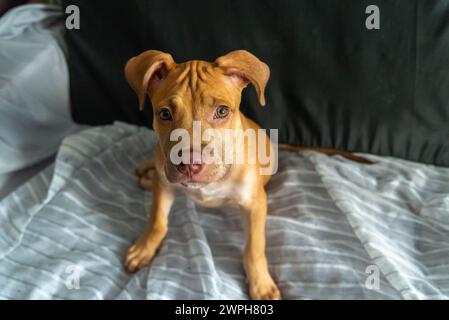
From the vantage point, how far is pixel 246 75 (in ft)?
4.75

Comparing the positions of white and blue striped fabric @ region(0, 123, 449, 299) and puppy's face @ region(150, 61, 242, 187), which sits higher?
puppy's face @ region(150, 61, 242, 187)

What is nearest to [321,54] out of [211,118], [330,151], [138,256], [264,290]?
[330,151]

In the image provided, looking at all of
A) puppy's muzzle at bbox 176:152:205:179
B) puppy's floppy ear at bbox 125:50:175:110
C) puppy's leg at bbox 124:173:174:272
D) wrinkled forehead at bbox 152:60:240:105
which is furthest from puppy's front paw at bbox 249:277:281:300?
puppy's floppy ear at bbox 125:50:175:110

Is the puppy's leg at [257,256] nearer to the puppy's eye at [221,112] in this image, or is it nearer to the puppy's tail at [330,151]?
the puppy's eye at [221,112]

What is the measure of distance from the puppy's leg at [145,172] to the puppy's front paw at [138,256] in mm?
378

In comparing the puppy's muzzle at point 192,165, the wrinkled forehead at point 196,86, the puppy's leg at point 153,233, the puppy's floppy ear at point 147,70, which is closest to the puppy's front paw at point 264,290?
the puppy's leg at point 153,233

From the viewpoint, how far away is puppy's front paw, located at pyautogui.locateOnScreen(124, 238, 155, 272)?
179 cm

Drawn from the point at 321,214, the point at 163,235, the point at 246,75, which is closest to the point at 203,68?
the point at 246,75

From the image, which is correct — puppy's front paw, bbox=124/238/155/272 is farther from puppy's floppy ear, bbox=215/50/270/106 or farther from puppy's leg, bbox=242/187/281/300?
puppy's floppy ear, bbox=215/50/270/106

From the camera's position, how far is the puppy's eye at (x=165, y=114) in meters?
1.43

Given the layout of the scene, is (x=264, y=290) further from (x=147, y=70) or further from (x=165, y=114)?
(x=147, y=70)

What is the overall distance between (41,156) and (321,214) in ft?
4.69

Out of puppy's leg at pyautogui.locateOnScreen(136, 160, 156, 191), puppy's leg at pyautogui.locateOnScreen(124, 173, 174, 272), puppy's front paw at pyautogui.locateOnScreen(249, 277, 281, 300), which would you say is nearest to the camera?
puppy's front paw at pyautogui.locateOnScreen(249, 277, 281, 300)

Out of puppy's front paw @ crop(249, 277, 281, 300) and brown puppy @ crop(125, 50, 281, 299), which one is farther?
puppy's front paw @ crop(249, 277, 281, 300)
